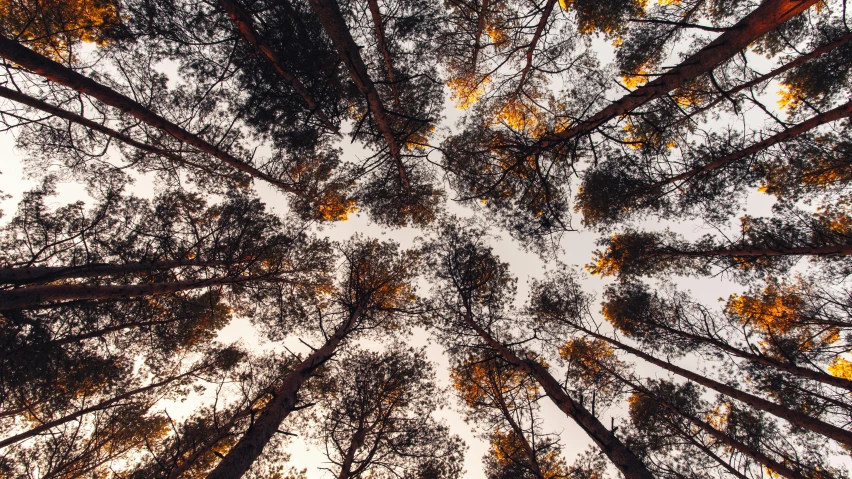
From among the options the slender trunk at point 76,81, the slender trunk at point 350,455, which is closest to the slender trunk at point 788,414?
the slender trunk at point 350,455

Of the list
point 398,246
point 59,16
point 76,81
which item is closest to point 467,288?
point 398,246

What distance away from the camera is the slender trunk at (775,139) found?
527cm

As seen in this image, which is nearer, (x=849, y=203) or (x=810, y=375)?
(x=810, y=375)

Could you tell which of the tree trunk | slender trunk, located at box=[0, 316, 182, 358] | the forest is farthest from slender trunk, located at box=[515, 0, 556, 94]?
slender trunk, located at box=[0, 316, 182, 358]

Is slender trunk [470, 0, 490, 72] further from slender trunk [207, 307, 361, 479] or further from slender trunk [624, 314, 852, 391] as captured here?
slender trunk [624, 314, 852, 391]

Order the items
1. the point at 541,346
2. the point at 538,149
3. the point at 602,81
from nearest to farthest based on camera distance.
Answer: the point at 538,149, the point at 602,81, the point at 541,346

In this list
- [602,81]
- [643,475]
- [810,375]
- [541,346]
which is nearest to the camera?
[643,475]

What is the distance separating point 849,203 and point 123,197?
17707 millimetres

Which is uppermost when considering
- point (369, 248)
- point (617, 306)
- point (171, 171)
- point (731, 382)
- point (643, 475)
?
point (617, 306)

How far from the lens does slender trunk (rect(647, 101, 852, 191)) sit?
5273mm

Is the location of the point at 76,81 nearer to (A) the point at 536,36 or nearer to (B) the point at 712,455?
(A) the point at 536,36

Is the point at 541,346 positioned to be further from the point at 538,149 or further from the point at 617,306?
the point at 538,149

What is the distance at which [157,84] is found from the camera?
22.3 ft

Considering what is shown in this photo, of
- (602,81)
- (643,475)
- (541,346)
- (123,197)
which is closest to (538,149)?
(643,475)
